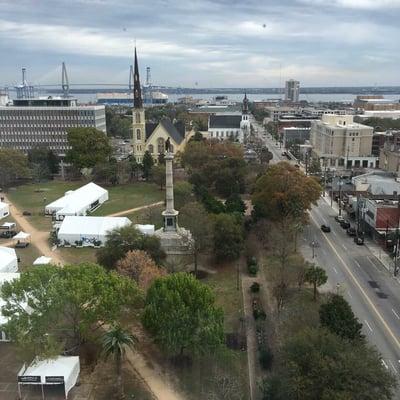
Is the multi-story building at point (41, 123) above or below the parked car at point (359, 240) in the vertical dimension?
above

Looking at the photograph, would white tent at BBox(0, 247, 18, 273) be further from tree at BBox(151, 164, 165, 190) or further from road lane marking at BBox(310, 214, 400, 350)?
tree at BBox(151, 164, 165, 190)

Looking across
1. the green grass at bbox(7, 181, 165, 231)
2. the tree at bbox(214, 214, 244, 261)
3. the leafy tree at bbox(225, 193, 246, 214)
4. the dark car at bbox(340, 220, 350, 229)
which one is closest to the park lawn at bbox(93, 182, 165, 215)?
the green grass at bbox(7, 181, 165, 231)

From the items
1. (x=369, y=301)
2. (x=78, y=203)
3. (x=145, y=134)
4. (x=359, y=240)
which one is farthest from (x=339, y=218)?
(x=145, y=134)

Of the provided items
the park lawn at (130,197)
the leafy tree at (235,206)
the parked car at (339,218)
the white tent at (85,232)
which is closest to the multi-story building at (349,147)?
the parked car at (339,218)

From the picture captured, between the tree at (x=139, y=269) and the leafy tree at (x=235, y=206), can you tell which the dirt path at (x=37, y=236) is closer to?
the tree at (x=139, y=269)

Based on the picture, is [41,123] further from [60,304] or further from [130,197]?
[60,304]
